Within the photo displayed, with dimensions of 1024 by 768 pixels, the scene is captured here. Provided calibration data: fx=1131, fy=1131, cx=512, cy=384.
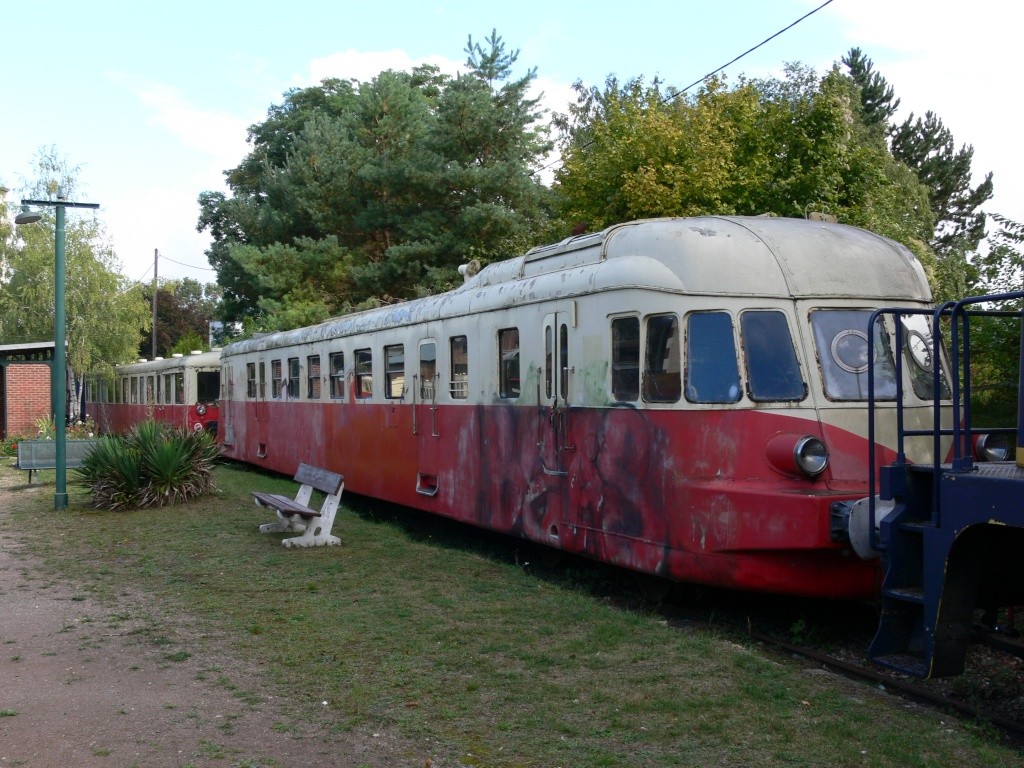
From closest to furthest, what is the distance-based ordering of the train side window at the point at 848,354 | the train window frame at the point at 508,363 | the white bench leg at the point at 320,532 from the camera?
the train side window at the point at 848,354 < the train window frame at the point at 508,363 < the white bench leg at the point at 320,532

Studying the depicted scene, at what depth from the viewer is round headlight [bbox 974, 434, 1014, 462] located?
7500 mm

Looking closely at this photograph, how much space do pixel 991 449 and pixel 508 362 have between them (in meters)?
4.38

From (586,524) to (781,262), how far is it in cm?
257

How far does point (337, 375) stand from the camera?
16031 mm

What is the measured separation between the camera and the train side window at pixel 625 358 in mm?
8359

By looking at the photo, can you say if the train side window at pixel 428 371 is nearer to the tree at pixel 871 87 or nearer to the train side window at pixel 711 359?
the train side window at pixel 711 359

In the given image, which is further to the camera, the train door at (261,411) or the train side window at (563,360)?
the train door at (261,411)

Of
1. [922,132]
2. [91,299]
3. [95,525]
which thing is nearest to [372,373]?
[95,525]

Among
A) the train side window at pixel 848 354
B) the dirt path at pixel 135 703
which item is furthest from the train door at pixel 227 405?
the train side window at pixel 848 354

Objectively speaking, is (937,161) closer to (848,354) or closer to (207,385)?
(207,385)

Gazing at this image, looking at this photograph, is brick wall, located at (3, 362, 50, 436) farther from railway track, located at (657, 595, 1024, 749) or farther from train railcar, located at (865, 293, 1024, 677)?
train railcar, located at (865, 293, 1024, 677)

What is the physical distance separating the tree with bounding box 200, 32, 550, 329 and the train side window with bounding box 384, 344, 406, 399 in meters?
11.4

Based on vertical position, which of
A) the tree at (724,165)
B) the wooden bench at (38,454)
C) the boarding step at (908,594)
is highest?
the tree at (724,165)

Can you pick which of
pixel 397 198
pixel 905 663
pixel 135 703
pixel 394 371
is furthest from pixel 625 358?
pixel 397 198
